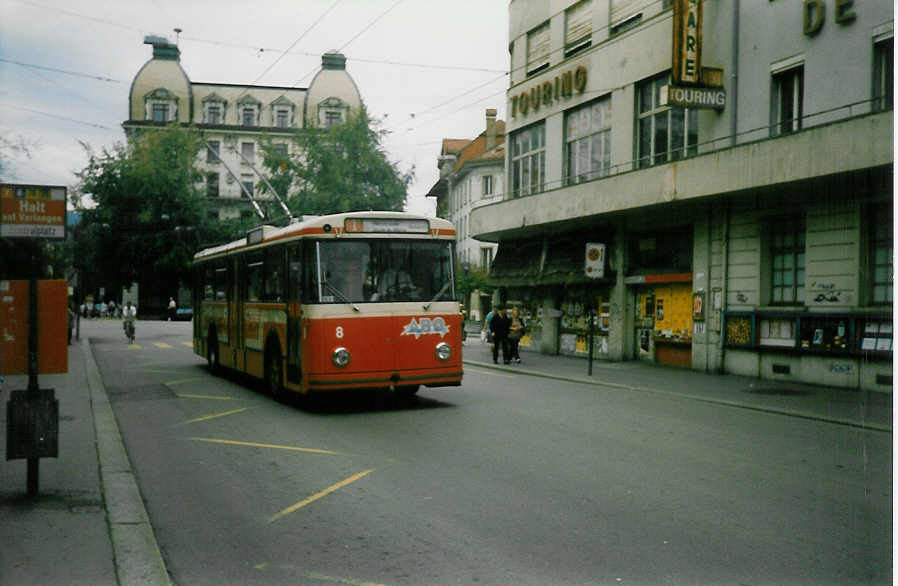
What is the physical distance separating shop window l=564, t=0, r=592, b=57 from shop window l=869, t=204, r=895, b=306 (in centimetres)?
1131

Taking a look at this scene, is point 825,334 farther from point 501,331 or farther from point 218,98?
point 218,98

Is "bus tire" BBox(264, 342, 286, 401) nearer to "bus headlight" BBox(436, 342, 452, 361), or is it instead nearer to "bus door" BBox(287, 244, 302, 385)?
"bus door" BBox(287, 244, 302, 385)

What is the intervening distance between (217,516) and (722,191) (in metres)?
13.9

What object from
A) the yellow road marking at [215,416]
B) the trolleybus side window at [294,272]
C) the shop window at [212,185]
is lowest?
the yellow road marking at [215,416]

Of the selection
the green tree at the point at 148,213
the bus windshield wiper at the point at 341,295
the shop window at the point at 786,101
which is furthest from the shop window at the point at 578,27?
the green tree at the point at 148,213

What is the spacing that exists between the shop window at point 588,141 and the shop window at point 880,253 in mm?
9288

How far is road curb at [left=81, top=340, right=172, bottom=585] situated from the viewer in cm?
476

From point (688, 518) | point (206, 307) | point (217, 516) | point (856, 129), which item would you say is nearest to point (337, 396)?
point (206, 307)

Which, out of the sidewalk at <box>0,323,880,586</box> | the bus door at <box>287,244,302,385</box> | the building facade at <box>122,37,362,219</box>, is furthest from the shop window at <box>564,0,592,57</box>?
the bus door at <box>287,244,302,385</box>

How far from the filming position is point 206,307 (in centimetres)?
1894

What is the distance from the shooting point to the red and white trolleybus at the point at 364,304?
37.7 feet

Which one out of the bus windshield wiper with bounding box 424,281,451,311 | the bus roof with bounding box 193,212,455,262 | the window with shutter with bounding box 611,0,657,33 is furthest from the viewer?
→ the window with shutter with bounding box 611,0,657,33

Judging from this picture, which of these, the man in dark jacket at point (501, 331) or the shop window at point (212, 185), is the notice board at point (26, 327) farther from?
the shop window at point (212, 185)

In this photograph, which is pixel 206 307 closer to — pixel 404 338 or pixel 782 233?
pixel 404 338
